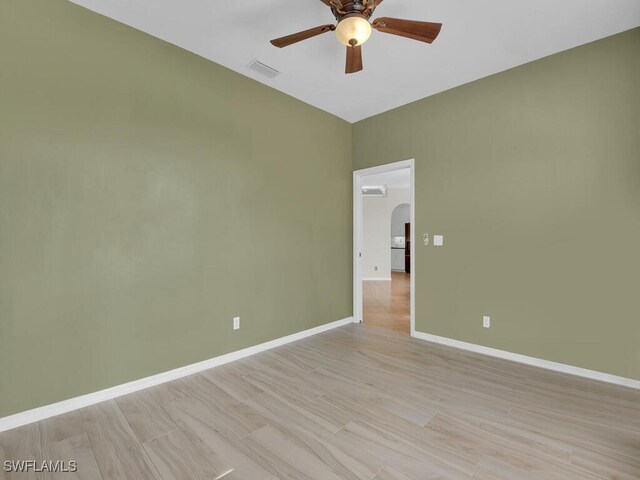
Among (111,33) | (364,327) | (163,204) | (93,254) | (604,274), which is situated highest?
(111,33)

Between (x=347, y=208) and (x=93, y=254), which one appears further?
(x=347, y=208)

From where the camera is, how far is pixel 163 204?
2.57 metres

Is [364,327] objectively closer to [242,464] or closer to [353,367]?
[353,367]

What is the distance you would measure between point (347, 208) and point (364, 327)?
1715 mm

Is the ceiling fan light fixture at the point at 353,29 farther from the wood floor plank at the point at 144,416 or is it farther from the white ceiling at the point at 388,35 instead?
the wood floor plank at the point at 144,416

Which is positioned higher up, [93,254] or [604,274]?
[93,254]

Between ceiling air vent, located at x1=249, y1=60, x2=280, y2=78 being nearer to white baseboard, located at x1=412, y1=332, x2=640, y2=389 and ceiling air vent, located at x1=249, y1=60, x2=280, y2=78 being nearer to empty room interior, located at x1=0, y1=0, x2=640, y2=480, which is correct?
empty room interior, located at x1=0, y1=0, x2=640, y2=480

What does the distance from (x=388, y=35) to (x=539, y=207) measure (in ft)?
6.91

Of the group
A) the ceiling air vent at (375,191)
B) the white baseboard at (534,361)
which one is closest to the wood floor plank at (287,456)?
the white baseboard at (534,361)

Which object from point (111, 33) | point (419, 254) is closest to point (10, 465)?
point (111, 33)

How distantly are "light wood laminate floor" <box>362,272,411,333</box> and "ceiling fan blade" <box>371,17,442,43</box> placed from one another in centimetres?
326

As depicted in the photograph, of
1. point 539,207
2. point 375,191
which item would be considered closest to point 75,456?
point 539,207

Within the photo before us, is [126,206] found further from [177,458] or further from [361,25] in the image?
[361,25]

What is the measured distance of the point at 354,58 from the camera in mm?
2197
